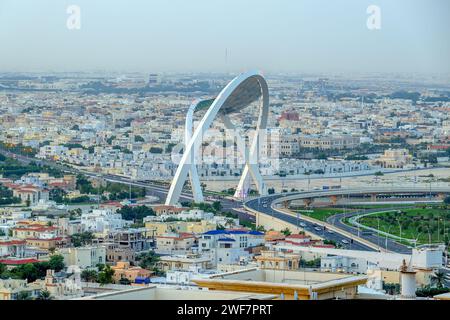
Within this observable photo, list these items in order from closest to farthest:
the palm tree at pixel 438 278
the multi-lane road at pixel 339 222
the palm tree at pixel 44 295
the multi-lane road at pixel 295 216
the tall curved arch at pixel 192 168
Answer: the palm tree at pixel 44 295 → the palm tree at pixel 438 278 → the multi-lane road at pixel 339 222 → the multi-lane road at pixel 295 216 → the tall curved arch at pixel 192 168

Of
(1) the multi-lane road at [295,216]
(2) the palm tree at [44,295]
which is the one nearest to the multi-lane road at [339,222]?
(1) the multi-lane road at [295,216]

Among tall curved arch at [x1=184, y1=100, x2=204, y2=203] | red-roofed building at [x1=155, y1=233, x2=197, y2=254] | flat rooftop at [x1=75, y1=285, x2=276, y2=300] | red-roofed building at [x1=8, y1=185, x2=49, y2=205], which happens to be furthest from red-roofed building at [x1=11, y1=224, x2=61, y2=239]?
flat rooftop at [x1=75, y1=285, x2=276, y2=300]

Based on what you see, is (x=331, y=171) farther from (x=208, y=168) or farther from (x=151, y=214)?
(x=151, y=214)

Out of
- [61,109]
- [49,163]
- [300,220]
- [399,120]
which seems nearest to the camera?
[300,220]

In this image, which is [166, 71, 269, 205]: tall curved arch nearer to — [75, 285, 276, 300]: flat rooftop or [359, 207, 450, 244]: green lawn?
[359, 207, 450, 244]: green lawn

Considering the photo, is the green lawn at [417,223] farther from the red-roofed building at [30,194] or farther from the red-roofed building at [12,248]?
the red-roofed building at [30,194]
